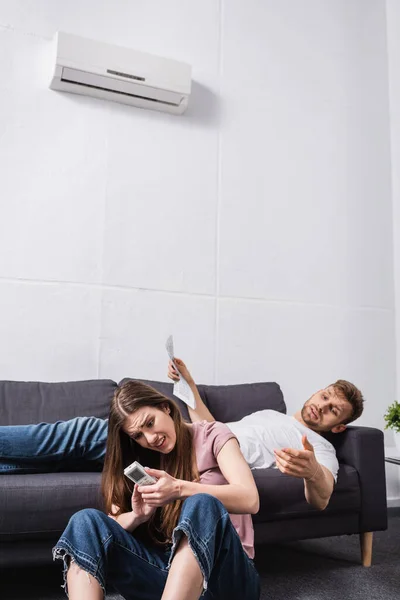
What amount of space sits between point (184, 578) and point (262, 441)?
1.19 m

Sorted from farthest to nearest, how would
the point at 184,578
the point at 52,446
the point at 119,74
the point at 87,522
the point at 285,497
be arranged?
the point at 119,74 → the point at 285,497 → the point at 52,446 → the point at 87,522 → the point at 184,578

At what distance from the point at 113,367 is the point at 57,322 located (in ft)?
1.24

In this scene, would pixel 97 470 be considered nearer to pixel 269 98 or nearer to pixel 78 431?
pixel 78 431

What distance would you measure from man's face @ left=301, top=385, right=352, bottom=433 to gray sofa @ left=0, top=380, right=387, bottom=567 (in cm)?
7

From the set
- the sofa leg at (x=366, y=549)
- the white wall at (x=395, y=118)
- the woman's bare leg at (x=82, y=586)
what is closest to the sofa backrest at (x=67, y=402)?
the sofa leg at (x=366, y=549)

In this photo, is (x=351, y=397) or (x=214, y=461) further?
(x=351, y=397)

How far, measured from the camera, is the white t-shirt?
8.34ft

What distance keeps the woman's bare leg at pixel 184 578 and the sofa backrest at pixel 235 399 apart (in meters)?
1.45

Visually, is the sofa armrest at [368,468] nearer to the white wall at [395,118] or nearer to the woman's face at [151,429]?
the woman's face at [151,429]

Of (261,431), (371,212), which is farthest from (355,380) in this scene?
(261,431)

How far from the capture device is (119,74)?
339 centimetres

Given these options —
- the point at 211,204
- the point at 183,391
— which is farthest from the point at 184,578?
the point at 211,204

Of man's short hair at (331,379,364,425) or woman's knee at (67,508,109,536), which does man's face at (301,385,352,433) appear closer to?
man's short hair at (331,379,364,425)

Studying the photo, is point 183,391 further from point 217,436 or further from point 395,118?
point 395,118
